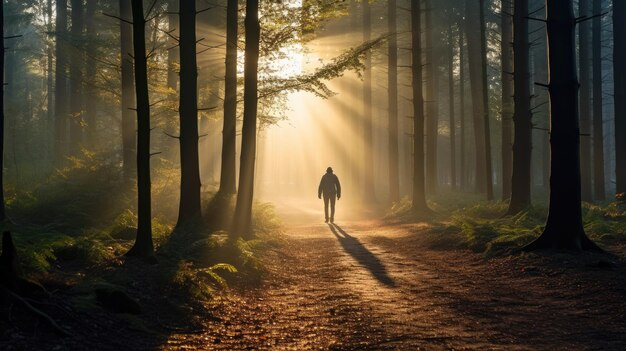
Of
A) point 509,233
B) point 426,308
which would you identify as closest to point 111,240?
point 426,308

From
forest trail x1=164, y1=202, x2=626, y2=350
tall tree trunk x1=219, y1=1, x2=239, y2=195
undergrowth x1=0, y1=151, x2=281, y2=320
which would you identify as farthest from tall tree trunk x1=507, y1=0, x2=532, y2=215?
tall tree trunk x1=219, y1=1, x2=239, y2=195

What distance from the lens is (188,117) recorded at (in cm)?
1257

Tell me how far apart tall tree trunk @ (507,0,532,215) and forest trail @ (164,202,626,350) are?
6539mm

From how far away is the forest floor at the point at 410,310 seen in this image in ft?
17.3

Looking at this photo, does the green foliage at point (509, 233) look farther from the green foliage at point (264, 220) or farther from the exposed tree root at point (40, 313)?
the exposed tree root at point (40, 313)

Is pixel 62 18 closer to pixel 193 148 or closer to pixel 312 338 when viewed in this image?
pixel 193 148

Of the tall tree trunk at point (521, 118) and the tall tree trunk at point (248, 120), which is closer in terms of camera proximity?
the tall tree trunk at point (248, 120)

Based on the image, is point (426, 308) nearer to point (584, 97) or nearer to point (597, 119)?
point (597, 119)

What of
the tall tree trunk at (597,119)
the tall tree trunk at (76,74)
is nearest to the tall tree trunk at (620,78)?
the tall tree trunk at (597,119)

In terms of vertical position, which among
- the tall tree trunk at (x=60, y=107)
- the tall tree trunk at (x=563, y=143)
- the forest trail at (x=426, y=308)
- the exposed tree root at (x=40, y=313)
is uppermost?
the tall tree trunk at (x=60, y=107)

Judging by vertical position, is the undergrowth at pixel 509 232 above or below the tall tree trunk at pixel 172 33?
below

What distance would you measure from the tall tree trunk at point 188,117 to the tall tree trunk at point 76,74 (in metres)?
7.15

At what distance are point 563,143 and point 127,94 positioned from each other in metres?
13.8

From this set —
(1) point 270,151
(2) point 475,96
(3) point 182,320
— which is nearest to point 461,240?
(3) point 182,320
